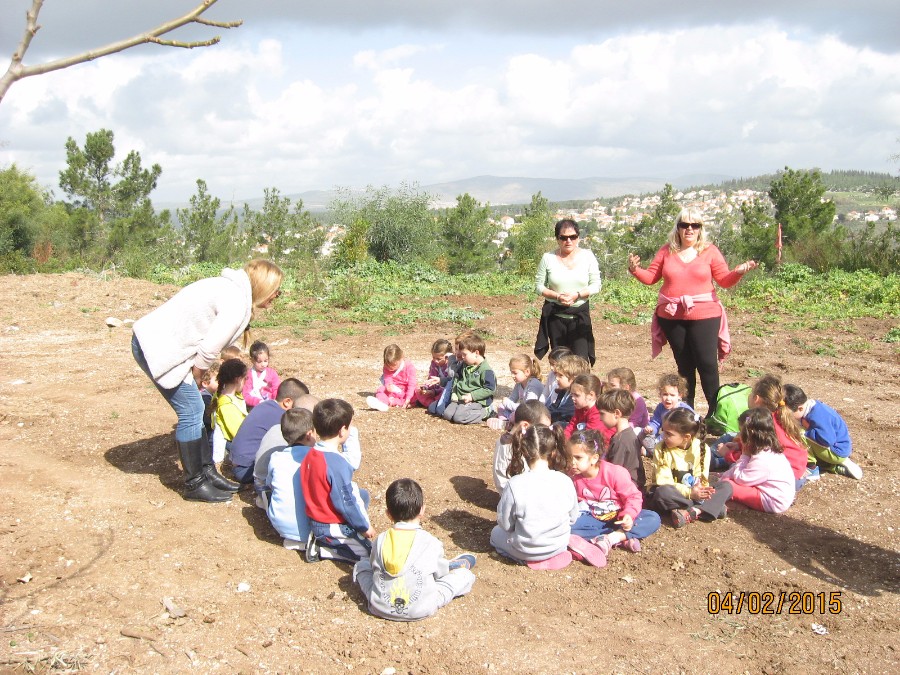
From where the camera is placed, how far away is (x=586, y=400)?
17.2 feet

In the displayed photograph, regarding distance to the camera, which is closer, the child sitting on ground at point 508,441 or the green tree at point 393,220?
the child sitting on ground at point 508,441

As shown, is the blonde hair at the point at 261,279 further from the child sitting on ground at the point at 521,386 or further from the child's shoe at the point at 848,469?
the child's shoe at the point at 848,469

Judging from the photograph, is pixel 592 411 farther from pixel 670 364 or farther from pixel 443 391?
pixel 670 364

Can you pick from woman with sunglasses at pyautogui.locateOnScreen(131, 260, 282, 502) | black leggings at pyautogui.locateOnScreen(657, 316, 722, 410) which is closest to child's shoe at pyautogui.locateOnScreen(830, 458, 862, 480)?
black leggings at pyautogui.locateOnScreen(657, 316, 722, 410)

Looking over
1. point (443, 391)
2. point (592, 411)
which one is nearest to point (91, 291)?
point (443, 391)

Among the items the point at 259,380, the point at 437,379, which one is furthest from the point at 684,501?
the point at 259,380

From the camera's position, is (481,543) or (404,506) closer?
(404,506)

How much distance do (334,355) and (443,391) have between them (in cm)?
288

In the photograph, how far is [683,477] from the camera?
4.75 meters

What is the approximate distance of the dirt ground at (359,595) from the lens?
3.29 m

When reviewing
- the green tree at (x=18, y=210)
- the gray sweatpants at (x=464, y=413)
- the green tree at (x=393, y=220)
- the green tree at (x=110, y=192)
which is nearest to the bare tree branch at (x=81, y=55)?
the gray sweatpants at (x=464, y=413)

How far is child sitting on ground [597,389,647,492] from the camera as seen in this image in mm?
4746

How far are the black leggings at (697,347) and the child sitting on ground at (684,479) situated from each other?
105 cm

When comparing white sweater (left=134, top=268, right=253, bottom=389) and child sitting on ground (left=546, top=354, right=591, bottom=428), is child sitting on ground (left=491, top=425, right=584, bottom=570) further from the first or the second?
white sweater (left=134, top=268, right=253, bottom=389)
